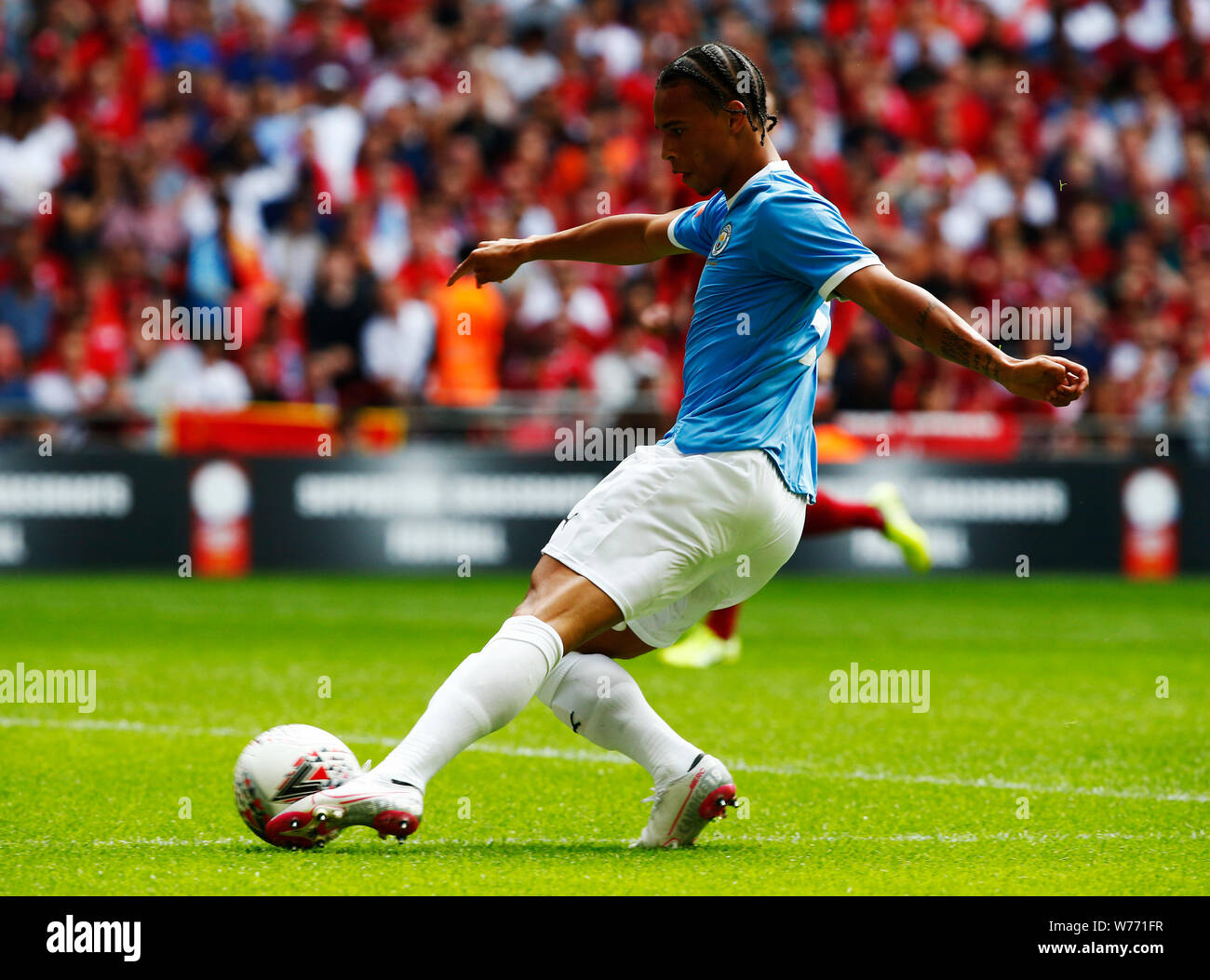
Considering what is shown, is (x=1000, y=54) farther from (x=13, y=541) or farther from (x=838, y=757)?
(x=838, y=757)

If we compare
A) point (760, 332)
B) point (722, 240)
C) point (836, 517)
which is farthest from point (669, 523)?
point (836, 517)

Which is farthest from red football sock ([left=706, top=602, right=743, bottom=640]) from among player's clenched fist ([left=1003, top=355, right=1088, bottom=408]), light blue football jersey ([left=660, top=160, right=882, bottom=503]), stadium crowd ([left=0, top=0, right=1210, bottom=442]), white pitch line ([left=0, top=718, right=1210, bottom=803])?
player's clenched fist ([left=1003, top=355, right=1088, bottom=408])

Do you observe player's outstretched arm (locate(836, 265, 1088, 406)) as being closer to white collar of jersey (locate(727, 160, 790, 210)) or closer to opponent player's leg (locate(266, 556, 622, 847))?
white collar of jersey (locate(727, 160, 790, 210))

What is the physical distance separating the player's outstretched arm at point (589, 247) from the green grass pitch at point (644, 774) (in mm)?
1668

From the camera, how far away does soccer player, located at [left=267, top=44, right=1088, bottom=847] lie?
4.56 m

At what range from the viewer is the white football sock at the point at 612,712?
505 cm

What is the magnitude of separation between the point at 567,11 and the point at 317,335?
5480 mm

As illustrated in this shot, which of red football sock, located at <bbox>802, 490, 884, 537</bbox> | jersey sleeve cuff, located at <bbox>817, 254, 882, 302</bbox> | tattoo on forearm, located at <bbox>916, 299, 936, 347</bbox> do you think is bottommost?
red football sock, located at <bbox>802, 490, 884, 537</bbox>

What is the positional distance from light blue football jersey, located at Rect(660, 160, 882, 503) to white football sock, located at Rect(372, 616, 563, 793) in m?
0.66

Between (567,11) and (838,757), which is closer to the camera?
(838,757)

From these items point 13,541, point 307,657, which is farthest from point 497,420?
point 307,657

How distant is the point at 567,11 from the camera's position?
60.6 ft

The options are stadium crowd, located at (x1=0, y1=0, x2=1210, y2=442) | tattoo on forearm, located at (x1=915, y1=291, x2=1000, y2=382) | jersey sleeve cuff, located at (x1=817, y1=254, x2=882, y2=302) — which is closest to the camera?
tattoo on forearm, located at (x1=915, y1=291, x2=1000, y2=382)
